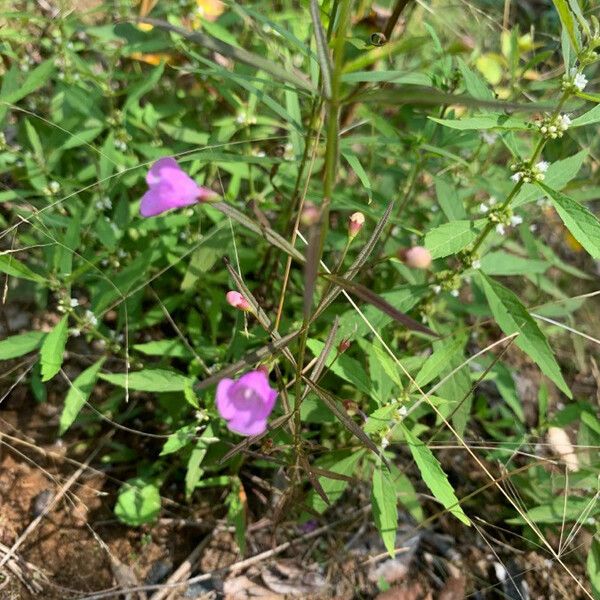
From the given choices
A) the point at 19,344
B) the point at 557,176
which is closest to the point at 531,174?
the point at 557,176

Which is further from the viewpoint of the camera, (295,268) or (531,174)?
(295,268)

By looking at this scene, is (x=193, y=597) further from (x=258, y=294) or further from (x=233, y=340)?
(x=258, y=294)

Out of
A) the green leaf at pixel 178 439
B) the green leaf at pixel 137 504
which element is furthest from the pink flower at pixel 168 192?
the green leaf at pixel 137 504

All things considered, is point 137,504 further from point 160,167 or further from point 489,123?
point 489,123

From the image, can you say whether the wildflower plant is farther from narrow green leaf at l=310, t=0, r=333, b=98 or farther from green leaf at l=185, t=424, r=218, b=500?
narrow green leaf at l=310, t=0, r=333, b=98

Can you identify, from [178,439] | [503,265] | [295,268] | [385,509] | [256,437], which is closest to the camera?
[256,437]

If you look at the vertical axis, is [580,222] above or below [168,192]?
below

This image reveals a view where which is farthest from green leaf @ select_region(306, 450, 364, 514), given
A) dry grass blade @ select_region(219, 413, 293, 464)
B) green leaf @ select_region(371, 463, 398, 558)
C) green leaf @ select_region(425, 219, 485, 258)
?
green leaf @ select_region(425, 219, 485, 258)

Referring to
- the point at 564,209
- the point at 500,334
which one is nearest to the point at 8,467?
the point at 564,209
